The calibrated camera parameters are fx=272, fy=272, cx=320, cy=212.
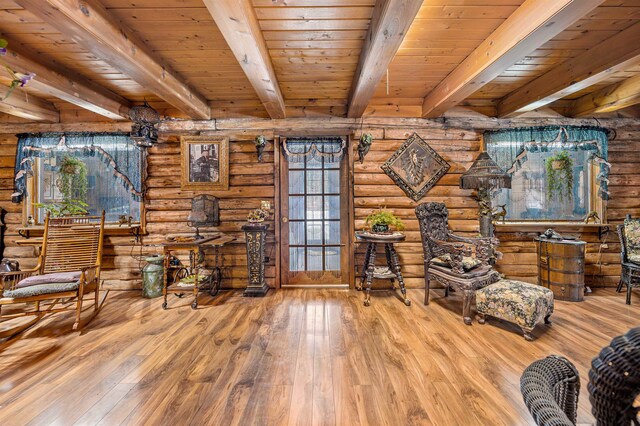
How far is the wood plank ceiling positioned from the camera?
7.08 ft

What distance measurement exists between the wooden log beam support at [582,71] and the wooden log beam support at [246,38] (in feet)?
10.5

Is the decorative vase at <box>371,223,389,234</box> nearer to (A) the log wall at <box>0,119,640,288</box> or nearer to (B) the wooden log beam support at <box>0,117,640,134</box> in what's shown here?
(A) the log wall at <box>0,119,640,288</box>

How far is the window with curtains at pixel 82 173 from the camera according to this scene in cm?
404

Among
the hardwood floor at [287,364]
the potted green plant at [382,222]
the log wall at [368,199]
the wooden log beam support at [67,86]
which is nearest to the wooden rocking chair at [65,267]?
the hardwood floor at [287,364]

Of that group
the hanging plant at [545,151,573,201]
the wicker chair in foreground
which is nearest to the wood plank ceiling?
the hanging plant at [545,151,573,201]

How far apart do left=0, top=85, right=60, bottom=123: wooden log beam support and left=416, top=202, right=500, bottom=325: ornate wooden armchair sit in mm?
5302

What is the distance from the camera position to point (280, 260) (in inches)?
163

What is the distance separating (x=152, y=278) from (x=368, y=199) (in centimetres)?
328

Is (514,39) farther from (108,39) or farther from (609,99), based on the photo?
(108,39)

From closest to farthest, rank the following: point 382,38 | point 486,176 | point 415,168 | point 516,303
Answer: point 382,38 → point 516,303 → point 486,176 → point 415,168

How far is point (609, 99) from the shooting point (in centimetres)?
353

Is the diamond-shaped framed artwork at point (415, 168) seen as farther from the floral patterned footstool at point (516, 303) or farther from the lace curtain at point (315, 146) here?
the floral patterned footstool at point (516, 303)

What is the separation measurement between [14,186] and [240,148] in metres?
3.35

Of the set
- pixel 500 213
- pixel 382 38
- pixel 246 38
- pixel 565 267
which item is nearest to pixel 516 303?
pixel 565 267
